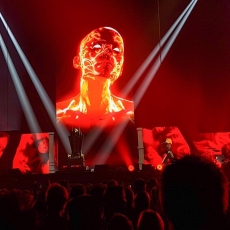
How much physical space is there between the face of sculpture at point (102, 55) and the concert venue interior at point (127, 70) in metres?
0.07

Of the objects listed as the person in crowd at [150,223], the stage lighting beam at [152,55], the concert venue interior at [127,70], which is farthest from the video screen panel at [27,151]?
the person in crowd at [150,223]

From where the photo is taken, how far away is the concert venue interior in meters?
13.7

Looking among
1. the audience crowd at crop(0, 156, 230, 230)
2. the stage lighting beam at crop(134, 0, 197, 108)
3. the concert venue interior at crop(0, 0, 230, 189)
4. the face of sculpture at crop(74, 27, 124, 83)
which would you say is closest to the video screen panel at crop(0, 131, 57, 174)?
the concert venue interior at crop(0, 0, 230, 189)

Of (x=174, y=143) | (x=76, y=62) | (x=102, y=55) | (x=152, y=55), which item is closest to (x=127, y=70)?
(x=152, y=55)

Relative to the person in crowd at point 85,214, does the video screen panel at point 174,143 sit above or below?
above

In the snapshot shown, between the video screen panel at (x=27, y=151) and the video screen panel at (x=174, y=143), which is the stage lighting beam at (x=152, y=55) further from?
the video screen panel at (x=27, y=151)

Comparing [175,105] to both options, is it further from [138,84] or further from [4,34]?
[4,34]

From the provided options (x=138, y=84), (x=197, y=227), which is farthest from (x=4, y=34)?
(x=197, y=227)

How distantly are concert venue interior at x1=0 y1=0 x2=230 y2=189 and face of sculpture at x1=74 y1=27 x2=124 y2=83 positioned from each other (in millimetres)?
65

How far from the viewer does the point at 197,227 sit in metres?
1.36

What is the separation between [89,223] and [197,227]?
1189 millimetres

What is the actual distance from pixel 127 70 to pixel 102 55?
144cm

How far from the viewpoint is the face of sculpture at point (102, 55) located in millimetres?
13430

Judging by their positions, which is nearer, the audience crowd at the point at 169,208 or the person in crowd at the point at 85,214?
the audience crowd at the point at 169,208
